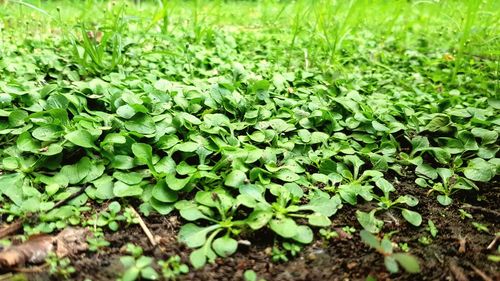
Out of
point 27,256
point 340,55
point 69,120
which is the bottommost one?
point 27,256

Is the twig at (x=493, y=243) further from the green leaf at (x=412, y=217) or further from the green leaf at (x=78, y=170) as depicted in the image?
the green leaf at (x=78, y=170)

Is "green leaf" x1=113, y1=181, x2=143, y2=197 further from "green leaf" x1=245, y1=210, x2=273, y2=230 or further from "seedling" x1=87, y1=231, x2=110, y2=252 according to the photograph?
"green leaf" x1=245, y1=210, x2=273, y2=230

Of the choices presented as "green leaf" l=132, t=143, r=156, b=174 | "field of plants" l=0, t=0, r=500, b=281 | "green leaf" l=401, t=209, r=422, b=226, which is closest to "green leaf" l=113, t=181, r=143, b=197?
"field of plants" l=0, t=0, r=500, b=281

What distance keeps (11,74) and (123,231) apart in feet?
4.59

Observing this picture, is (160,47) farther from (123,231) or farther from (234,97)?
(123,231)

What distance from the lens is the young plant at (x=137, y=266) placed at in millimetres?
1038

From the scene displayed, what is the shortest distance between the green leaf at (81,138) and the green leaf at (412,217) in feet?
3.79

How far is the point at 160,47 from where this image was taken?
113 inches

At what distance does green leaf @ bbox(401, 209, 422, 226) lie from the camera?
1.32 meters

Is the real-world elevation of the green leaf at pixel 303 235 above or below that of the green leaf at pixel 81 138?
below

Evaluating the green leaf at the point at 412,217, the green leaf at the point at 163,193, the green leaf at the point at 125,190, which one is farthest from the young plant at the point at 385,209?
the green leaf at the point at 125,190

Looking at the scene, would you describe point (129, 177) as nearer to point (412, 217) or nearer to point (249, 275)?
point (249, 275)

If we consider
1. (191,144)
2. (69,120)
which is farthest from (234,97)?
(69,120)

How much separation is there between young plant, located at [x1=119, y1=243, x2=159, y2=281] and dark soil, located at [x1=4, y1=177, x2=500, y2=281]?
0.09 ft
